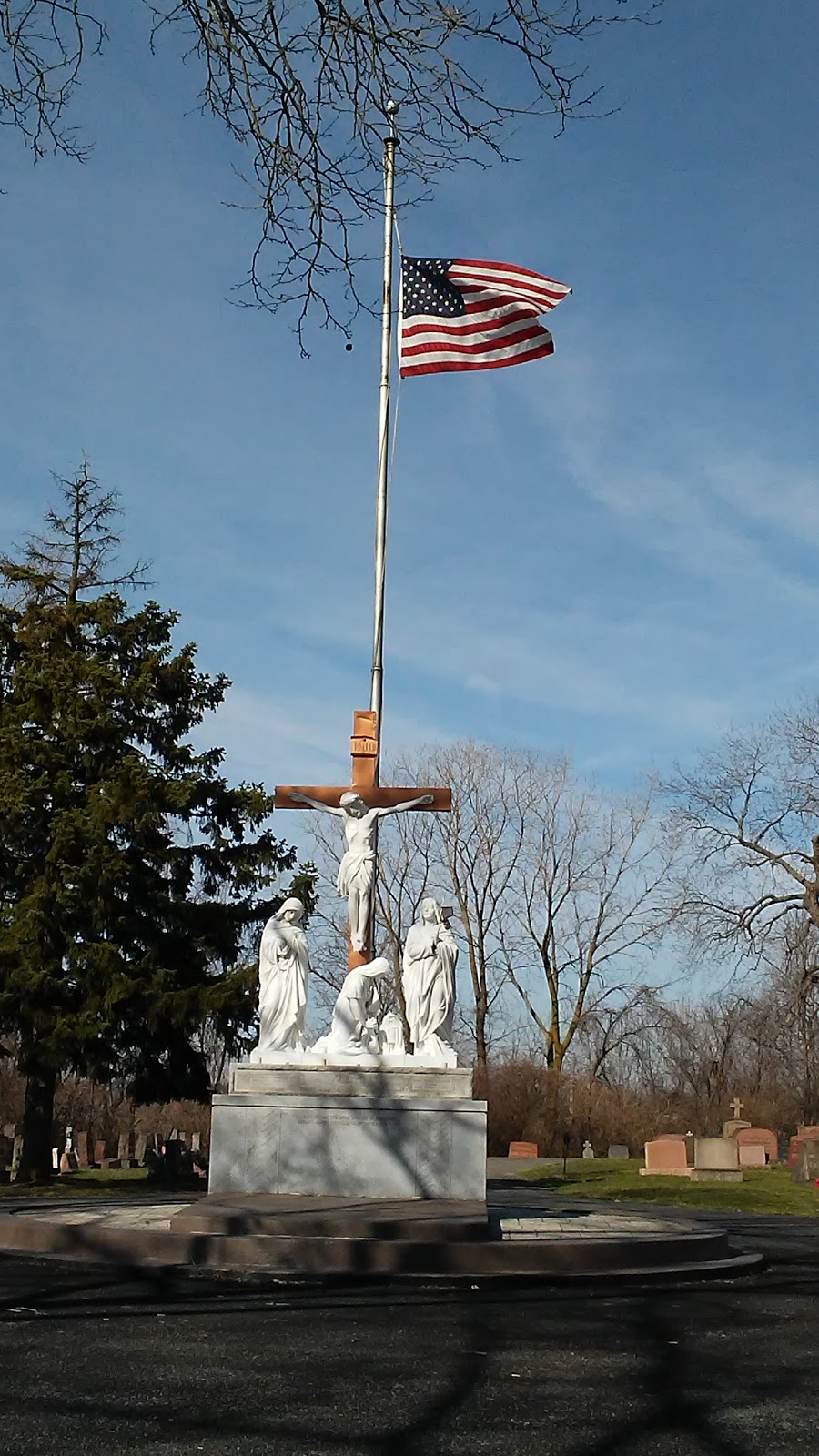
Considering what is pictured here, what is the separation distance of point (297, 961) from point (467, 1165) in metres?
2.77

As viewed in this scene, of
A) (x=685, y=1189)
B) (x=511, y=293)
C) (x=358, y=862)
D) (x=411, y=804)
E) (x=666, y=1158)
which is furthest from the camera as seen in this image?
(x=666, y=1158)

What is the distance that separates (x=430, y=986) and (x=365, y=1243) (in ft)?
14.4

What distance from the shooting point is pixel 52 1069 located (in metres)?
22.6

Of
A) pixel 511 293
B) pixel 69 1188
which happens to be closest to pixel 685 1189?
pixel 69 1188

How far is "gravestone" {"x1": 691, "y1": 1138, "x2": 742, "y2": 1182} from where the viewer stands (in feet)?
87.2

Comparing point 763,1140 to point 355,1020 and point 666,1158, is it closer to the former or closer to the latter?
point 666,1158

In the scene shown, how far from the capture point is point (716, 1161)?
2698cm

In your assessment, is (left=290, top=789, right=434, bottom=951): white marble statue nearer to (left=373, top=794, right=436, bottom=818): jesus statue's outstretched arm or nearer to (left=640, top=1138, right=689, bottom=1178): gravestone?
(left=373, top=794, right=436, bottom=818): jesus statue's outstretched arm

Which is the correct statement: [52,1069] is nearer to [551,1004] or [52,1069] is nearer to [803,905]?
[803,905]

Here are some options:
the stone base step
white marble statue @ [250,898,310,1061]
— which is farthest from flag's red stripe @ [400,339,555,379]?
the stone base step

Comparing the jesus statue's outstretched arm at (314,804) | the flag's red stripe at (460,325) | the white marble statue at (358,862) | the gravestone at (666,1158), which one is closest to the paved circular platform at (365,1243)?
the white marble statue at (358,862)

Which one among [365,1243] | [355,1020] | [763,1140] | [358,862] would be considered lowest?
[365,1243]

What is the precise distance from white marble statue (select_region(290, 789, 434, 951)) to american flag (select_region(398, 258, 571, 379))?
16.8 feet

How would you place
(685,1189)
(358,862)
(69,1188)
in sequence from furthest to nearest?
(685,1189)
(69,1188)
(358,862)
